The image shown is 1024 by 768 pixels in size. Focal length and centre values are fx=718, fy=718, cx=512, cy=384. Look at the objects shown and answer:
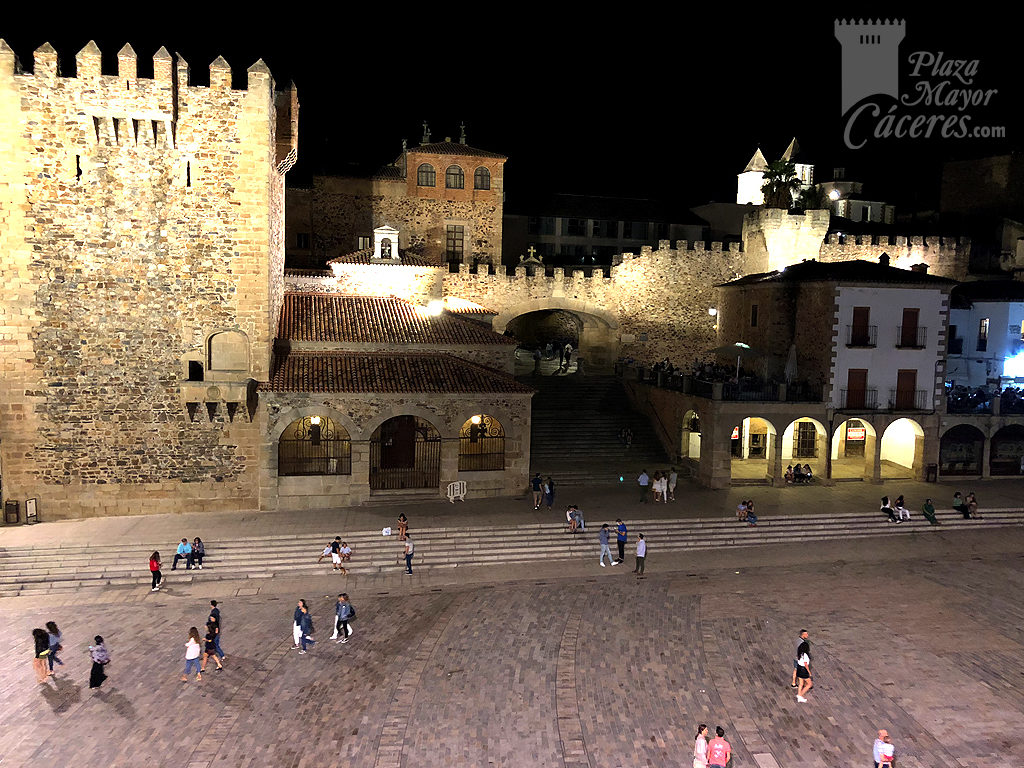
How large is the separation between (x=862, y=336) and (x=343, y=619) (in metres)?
22.4

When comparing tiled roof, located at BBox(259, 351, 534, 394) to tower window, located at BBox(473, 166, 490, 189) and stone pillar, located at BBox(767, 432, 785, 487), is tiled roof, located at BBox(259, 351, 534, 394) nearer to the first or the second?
stone pillar, located at BBox(767, 432, 785, 487)

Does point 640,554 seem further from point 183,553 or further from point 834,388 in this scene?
point 834,388

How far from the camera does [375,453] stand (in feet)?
83.6

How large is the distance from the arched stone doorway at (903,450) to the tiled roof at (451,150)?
78.7ft

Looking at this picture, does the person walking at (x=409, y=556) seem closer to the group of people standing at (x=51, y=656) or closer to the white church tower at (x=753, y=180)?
the group of people standing at (x=51, y=656)

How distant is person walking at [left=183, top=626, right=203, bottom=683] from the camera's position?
43.6ft

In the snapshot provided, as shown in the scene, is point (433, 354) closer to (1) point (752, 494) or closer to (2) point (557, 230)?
(1) point (752, 494)

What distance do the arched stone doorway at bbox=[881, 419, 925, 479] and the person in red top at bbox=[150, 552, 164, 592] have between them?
25161 mm

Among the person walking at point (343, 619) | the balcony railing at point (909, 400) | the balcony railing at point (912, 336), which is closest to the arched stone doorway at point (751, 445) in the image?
the balcony railing at point (909, 400)

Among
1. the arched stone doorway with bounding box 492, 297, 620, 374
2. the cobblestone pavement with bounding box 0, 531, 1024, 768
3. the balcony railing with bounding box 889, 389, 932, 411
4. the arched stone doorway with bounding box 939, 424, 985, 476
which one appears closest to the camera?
the cobblestone pavement with bounding box 0, 531, 1024, 768

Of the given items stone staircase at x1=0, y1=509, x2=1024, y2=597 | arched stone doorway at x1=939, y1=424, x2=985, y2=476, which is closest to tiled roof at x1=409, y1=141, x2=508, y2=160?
stone staircase at x1=0, y1=509, x2=1024, y2=597

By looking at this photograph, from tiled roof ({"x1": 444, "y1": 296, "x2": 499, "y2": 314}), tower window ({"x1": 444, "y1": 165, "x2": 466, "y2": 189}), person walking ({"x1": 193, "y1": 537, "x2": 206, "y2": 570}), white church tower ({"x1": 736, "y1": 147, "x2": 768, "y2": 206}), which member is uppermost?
white church tower ({"x1": 736, "y1": 147, "x2": 768, "y2": 206})

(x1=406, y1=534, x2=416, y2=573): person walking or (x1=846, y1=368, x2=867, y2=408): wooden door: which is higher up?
(x1=846, y1=368, x2=867, y2=408): wooden door

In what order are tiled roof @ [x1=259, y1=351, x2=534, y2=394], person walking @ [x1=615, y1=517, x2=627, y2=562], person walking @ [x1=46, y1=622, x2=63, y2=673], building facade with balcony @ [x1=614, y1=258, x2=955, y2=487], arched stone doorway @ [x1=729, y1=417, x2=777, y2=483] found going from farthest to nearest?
1. arched stone doorway @ [x1=729, y1=417, x2=777, y2=483]
2. building facade with balcony @ [x1=614, y1=258, x2=955, y2=487]
3. tiled roof @ [x1=259, y1=351, x2=534, y2=394]
4. person walking @ [x1=615, y1=517, x2=627, y2=562]
5. person walking @ [x1=46, y1=622, x2=63, y2=673]
